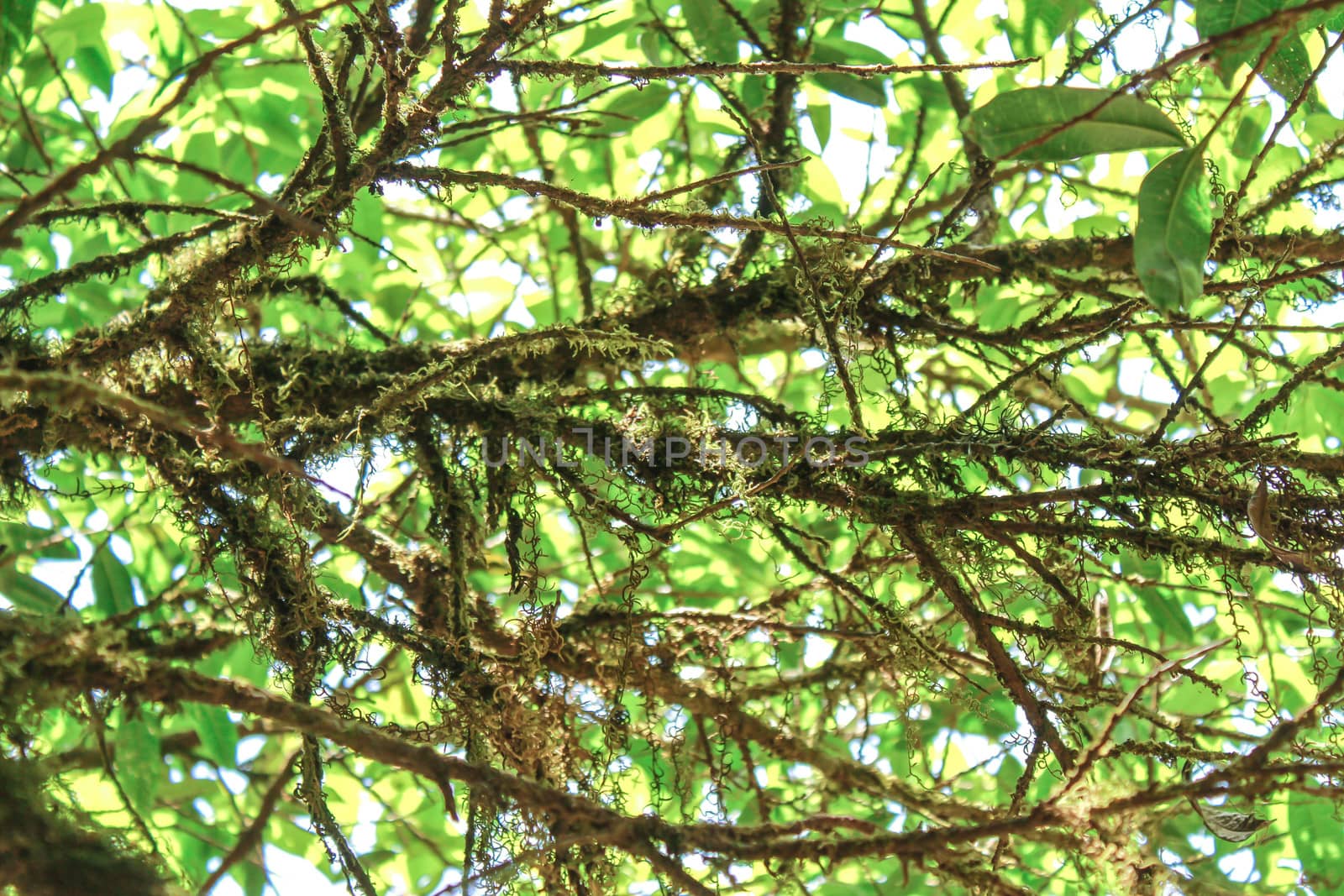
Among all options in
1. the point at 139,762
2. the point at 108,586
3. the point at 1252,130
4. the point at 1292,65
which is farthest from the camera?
the point at 1252,130

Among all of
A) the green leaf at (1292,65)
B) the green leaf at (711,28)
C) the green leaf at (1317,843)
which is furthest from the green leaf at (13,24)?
the green leaf at (1317,843)

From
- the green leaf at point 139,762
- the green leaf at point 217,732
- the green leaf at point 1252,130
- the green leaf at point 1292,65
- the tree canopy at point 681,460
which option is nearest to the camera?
the tree canopy at point 681,460

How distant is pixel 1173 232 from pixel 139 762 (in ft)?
4.84

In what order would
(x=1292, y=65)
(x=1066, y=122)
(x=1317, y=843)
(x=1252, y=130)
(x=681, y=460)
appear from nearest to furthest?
(x=1066, y=122) < (x=1292, y=65) < (x=681, y=460) < (x=1317, y=843) < (x=1252, y=130)

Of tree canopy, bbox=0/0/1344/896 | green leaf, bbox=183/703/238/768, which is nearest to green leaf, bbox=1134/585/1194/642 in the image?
tree canopy, bbox=0/0/1344/896

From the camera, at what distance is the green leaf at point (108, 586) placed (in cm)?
180

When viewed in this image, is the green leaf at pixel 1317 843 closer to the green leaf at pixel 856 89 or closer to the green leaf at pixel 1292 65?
the green leaf at pixel 1292 65

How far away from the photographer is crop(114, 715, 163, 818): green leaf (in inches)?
59.7

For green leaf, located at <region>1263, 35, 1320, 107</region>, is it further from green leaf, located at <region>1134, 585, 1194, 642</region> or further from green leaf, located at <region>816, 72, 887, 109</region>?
green leaf, located at <region>1134, 585, 1194, 642</region>

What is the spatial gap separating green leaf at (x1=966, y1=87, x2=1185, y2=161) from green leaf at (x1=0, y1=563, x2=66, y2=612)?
1.54 metres

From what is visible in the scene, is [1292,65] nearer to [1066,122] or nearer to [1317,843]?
[1066,122]

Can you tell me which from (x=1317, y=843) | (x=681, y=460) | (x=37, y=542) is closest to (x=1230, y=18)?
(x=681, y=460)

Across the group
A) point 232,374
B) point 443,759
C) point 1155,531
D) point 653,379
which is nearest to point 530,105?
point 653,379

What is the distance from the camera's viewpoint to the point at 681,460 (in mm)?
1273
